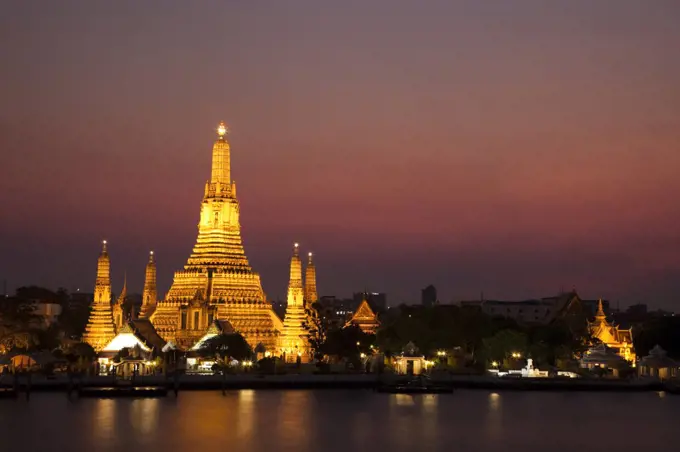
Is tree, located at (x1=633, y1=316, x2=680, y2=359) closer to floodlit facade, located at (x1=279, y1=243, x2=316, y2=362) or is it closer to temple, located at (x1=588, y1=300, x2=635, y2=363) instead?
temple, located at (x1=588, y1=300, x2=635, y2=363)

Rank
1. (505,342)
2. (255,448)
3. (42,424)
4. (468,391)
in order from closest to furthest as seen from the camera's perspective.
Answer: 1. (255,448)
2. (42,424)
3. (468,391)
4. (505,342)

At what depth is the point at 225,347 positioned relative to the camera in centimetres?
8550

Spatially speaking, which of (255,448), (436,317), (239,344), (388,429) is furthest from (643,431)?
(436,317)

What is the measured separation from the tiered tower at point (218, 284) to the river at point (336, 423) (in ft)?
40.7

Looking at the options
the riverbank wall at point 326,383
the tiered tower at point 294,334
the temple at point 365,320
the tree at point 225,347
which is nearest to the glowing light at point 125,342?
the riverbank wall at point 326,383

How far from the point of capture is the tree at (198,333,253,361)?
3364 inches

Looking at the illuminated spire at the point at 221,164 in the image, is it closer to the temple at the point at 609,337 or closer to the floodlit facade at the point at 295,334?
the floodlit facade at the point at 295,334

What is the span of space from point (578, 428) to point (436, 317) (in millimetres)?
42303

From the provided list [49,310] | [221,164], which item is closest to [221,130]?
[221,164]

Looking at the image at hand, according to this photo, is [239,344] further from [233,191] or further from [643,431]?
[643,431]

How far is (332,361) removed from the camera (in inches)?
3807

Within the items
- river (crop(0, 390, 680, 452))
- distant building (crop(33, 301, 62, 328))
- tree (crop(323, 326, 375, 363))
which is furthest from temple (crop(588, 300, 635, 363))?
distant building (crop(33, 301, 62, 328))

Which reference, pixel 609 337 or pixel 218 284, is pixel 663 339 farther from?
pixel 218 284

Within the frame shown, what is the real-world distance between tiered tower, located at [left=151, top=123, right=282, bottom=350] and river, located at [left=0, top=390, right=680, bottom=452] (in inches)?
489
